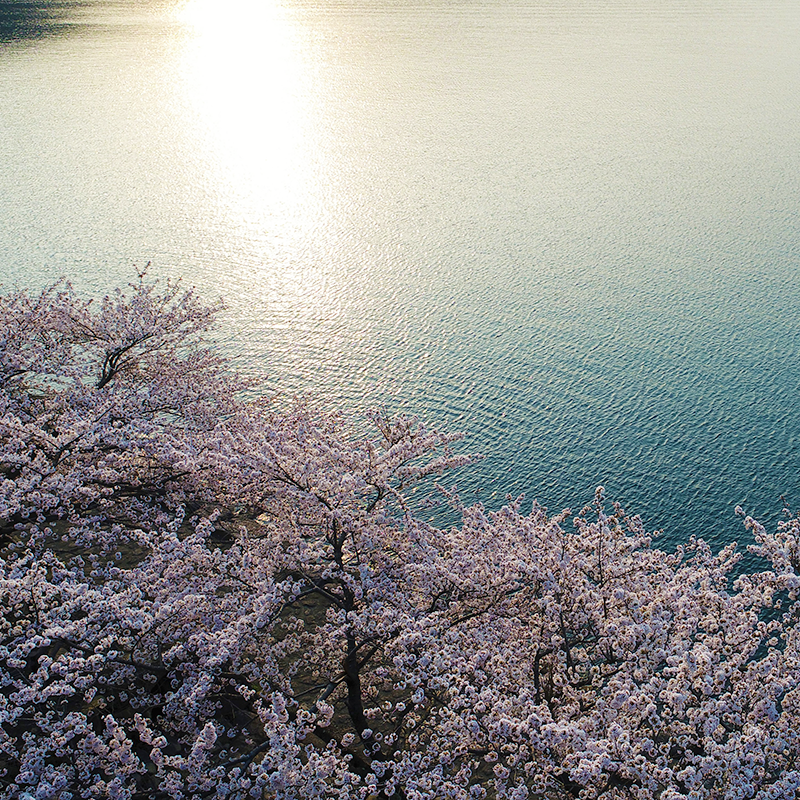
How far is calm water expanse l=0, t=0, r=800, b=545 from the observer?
35.4 feet

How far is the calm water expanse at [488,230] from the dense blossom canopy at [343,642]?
3.01m

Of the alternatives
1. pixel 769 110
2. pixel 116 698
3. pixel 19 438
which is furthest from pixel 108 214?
pixel 769 110

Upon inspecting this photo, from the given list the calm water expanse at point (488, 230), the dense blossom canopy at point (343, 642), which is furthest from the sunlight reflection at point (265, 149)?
the dense blossom canopy at point (343, 642)

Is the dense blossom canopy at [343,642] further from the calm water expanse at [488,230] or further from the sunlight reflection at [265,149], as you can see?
the sunlight reflection at [265,149]

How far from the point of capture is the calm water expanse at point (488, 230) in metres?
10.8

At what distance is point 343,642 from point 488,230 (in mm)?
12513

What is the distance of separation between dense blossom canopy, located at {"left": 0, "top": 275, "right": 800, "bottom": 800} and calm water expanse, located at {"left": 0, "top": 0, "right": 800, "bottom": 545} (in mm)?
3010

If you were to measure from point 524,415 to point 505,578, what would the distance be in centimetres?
530

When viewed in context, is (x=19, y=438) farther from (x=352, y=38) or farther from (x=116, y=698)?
(x=352, y=38)

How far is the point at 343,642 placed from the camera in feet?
19.8

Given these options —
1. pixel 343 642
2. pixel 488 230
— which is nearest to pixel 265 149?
pixel 488 230

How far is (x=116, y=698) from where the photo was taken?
575cm

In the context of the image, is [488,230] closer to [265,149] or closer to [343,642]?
[265,149]

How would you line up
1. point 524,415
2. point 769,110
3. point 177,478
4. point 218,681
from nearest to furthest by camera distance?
1. point 218,681
2. point 177,478
3. point 524,415
4. point 769,110
